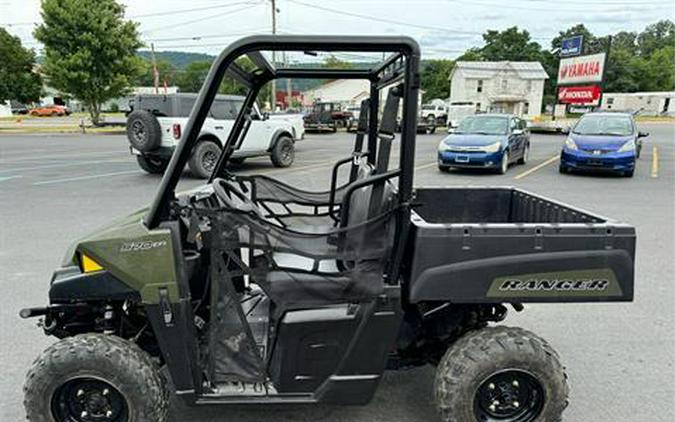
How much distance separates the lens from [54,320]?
8.42ft

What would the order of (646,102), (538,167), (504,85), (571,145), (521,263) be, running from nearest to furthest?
1. (521,263)
2. (571,145)
3. (538,167)
4. (504,85)
5. (646,102)

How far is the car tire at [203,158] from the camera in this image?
34.4 ft

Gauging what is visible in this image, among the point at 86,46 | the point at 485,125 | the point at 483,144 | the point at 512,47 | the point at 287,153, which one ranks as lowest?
the point at 287,153

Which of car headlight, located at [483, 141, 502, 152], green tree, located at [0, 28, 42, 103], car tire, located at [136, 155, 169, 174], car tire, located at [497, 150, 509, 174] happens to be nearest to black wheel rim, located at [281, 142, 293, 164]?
car tire, located at [136, 155, 169, 174]

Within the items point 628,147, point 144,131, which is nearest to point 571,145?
point 628,147

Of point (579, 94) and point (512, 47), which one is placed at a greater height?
point (512, 47)

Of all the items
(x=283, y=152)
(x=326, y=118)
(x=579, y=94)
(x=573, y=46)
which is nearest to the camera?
(x=283, y=152)

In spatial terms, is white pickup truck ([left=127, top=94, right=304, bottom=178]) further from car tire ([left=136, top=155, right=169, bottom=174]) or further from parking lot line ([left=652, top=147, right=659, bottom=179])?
parking lot line ([left=652, top=147, right=659, bottom=179])

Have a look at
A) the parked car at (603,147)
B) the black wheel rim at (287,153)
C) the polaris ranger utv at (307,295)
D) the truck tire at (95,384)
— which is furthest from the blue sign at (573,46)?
the truck tire at (95,384)

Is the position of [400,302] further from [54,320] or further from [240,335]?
[54,320]

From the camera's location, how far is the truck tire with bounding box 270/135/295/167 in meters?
13.2

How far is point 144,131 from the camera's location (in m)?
10.8

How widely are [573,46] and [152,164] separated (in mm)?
31664

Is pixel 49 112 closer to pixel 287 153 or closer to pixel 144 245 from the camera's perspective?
pixel 287 153
